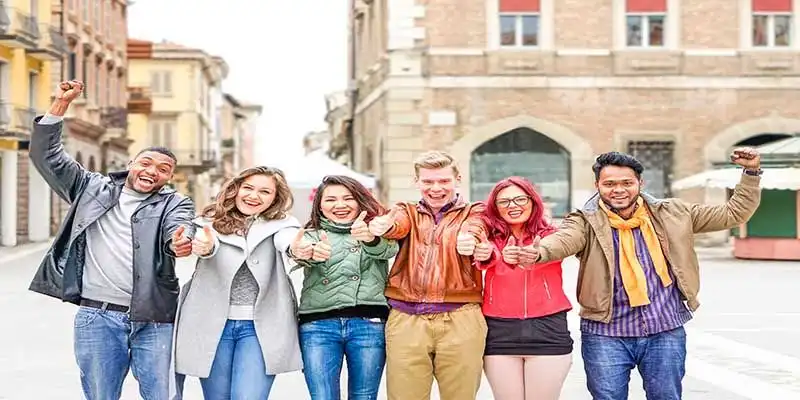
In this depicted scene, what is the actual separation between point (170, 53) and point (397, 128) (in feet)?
142

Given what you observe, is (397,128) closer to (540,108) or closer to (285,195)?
(540,108)

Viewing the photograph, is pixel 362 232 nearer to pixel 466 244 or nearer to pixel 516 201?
pixel 466 244

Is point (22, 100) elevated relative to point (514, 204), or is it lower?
elevated

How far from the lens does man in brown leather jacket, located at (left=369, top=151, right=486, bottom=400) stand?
5.42m

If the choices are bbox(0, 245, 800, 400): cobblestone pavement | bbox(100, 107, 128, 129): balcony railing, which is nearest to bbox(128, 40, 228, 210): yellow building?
bbox(100, 107, 128, 129): balcony railing

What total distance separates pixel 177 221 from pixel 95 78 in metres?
36.1

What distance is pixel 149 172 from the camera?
5.63m

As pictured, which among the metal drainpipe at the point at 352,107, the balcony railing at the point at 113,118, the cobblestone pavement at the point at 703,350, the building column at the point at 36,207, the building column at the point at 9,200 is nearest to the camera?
the cobblestone pavement at the point at 703,350

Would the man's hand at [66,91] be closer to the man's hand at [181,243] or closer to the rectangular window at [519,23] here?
the man's hand at [181,243]

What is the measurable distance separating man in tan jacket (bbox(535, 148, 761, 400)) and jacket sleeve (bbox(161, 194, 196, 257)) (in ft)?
5.89

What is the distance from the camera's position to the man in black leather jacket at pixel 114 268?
5496 mm

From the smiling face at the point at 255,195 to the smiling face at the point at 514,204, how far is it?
3.85ft

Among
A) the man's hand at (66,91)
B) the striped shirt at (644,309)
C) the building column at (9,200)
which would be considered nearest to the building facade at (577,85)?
the building column at (9,200)

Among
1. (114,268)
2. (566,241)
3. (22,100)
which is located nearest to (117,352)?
(114,268)
